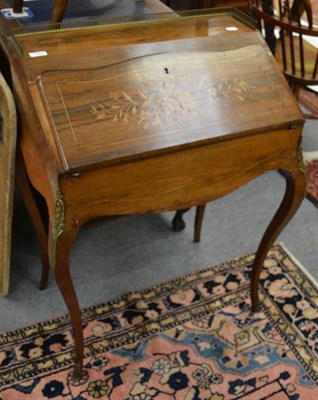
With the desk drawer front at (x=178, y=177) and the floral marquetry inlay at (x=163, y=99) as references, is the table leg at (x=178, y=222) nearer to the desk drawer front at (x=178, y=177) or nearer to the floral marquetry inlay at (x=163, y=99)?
the desk drawer front at (x=178, y=177)

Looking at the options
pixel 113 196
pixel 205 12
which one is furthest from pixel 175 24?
pixel 113 196

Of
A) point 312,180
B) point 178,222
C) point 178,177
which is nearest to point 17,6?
point 178,177

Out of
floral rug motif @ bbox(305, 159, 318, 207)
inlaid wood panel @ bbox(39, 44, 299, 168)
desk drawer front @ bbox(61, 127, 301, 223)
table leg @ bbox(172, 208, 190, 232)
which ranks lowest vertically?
floral rug motif @ bbox(305, 159, 318, 207)

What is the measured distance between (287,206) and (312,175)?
1.09 meters

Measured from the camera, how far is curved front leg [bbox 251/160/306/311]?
4.35ft

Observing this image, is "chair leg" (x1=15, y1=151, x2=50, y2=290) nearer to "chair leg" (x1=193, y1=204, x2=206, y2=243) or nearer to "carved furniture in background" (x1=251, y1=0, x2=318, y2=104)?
"chair leg" (x1=193, y1=204, x2=206, y2=243)

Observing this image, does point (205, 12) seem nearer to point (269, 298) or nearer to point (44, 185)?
point (44, 185)

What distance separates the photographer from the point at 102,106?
108 centimetres

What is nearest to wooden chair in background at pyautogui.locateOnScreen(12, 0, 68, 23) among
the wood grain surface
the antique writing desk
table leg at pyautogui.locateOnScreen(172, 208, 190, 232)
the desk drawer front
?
the antique writing desk

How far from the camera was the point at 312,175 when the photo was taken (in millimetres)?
2420

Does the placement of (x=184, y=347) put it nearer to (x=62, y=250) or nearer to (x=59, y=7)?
(x=62, y=250)

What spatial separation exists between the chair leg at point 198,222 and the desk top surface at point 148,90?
0.73 metres

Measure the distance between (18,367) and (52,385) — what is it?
0.13 m

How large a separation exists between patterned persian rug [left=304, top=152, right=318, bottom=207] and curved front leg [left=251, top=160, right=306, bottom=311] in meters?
0.77
